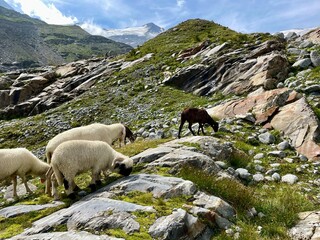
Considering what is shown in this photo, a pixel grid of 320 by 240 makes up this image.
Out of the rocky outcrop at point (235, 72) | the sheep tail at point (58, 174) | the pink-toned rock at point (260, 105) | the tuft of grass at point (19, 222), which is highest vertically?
the rocky outcrop at point (235, 72)

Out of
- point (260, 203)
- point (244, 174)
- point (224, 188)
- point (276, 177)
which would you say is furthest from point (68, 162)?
point (276, 177)

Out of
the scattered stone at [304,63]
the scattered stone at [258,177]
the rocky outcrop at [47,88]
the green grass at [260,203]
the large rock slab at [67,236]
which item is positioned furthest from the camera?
the rocky outcrop at [47,88]

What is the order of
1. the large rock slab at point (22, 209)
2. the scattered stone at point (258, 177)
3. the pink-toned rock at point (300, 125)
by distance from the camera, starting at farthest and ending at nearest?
the pink-toned rock at point (300, 125) → the scattered stone at point (258, 177) → the large rock slab at point (22, 209)

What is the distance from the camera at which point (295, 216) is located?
10.4 m

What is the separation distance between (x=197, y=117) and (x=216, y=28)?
51.0 m

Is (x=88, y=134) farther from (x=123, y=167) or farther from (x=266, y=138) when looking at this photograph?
(x=266, y=138)

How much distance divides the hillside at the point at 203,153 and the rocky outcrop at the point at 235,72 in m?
0.13

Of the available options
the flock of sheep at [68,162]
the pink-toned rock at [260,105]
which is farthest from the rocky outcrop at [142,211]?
the pink-toned rock at [260,105]

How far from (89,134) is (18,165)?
11.3 feet

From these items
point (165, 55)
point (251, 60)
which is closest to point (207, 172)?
point (251, 60)

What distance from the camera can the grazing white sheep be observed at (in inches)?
559

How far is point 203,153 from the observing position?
1463 centimetres

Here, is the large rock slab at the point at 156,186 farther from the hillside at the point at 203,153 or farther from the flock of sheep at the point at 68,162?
the flock of sheep at the point at 68,162

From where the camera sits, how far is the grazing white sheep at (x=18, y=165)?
46.6 ft
